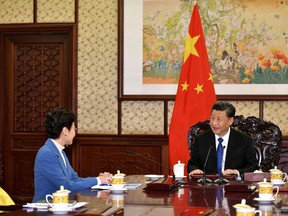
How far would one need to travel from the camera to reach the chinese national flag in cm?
701

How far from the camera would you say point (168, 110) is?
7930mm

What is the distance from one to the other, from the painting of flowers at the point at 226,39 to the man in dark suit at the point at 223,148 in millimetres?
2181

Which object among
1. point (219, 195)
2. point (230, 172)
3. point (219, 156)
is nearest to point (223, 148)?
point (219, 156)

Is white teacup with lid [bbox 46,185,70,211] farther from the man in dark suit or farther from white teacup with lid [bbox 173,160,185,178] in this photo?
the man in dark suit

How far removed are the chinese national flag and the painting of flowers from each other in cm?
46

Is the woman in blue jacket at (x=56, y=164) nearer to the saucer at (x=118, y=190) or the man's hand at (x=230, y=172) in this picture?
the saucer at (x=118, y=190)

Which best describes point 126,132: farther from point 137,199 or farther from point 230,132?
point 137,199

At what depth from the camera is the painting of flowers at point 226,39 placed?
765cm

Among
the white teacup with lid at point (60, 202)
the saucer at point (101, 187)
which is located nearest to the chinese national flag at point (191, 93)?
the saucer at point (101, 187)

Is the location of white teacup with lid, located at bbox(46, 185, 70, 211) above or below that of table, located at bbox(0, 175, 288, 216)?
above

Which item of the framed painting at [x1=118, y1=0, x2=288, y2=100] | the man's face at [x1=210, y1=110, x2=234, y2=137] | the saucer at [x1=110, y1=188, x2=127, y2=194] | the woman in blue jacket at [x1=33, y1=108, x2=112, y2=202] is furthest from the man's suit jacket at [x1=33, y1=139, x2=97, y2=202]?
the framed painting at [x1=118, y1=0, x2=288, y2=100]

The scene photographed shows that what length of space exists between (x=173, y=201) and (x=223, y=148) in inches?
71.7

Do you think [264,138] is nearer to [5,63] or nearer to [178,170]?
[178,170]

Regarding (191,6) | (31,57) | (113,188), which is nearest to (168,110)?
(191,6)
